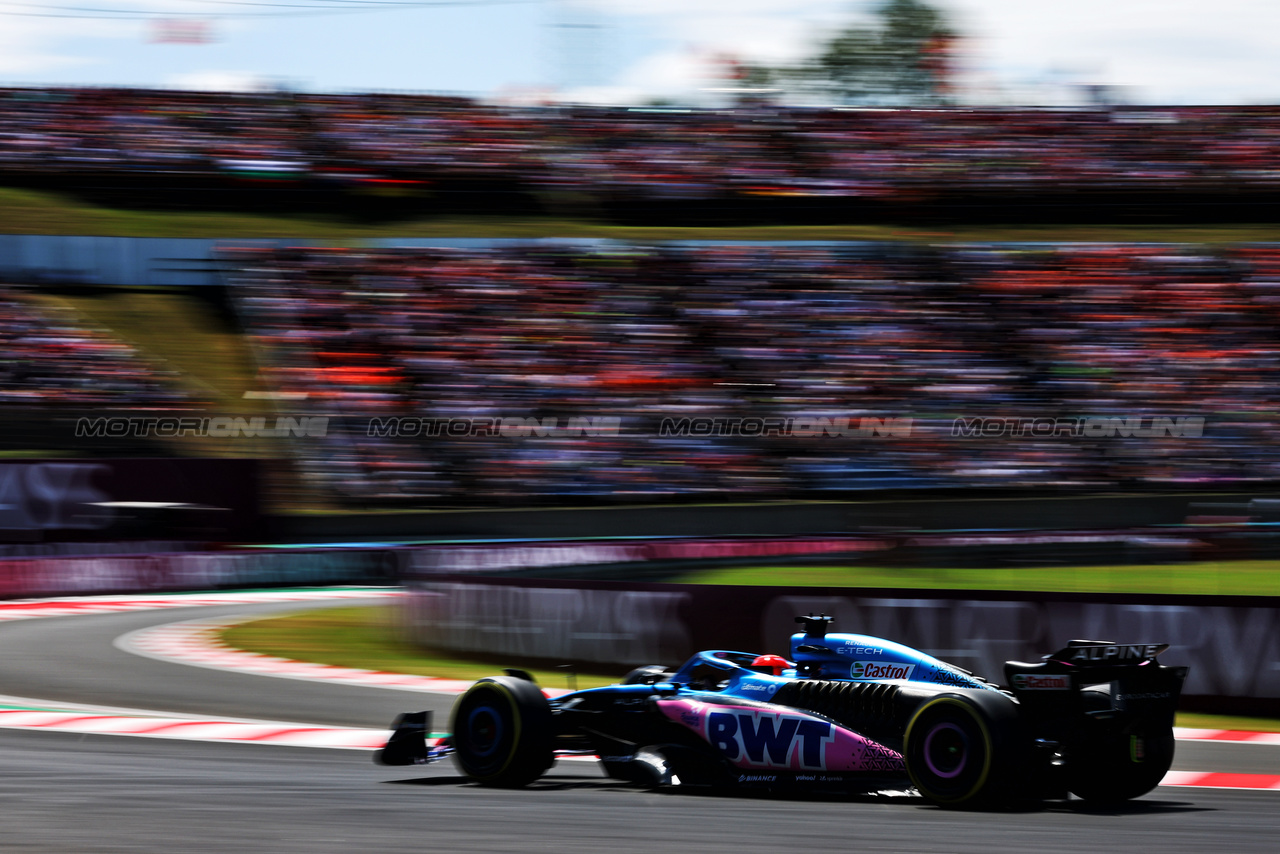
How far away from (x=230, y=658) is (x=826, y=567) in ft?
20.6

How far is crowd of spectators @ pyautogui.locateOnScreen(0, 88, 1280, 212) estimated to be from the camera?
27.4 metres

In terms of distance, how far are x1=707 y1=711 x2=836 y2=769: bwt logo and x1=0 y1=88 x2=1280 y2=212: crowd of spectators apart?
21.8 m

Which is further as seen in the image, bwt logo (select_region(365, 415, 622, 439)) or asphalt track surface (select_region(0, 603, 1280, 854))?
bwt logo (select_region(365, 415, 622, 439))

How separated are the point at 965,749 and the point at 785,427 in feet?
53.2

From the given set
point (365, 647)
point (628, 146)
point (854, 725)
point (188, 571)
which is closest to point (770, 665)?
point (854, 725)

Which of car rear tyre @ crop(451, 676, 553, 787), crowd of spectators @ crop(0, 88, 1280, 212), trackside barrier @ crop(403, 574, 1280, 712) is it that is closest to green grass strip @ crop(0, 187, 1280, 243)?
crowd of spectators @ crop(0, 88, 1280, 212)

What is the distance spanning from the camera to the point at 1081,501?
67.1ft

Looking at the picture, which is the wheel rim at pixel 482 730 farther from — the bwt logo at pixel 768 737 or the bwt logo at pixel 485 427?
the bwt logo at pixel 485 427

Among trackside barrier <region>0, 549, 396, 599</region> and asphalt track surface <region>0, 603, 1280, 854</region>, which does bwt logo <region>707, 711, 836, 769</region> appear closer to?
asphalt track surface <region>0, 603, 1280, 854</region>

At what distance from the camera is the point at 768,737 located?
5957 millimetres

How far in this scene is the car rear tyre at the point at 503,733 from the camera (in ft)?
20.6

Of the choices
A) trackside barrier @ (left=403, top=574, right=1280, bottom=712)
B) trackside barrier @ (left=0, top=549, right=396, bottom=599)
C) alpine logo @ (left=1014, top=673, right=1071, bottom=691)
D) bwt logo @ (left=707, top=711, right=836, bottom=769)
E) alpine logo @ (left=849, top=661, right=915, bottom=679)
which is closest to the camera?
alpine logo @ (left=1014, top=673, right=1071, bottom=691)

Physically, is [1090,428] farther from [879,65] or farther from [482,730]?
[879,65]

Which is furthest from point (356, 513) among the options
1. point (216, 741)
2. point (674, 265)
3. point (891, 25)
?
point (891, 25)
